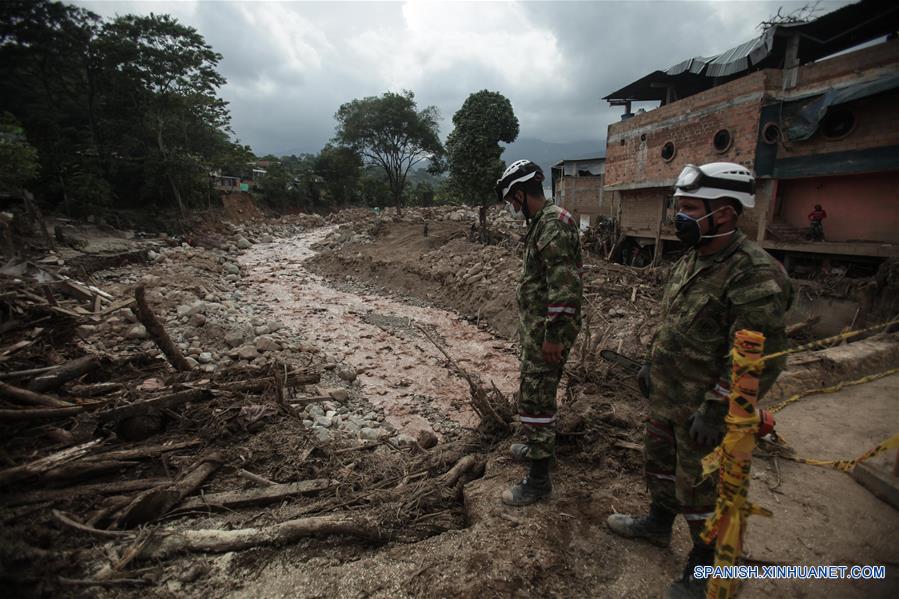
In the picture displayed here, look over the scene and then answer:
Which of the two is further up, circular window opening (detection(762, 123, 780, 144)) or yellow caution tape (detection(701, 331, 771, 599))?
circular window opening (detection(762, 123, 780, 144))

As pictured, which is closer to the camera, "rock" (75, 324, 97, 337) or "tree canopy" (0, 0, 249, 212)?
"rock" (75, 324, 97, 337)

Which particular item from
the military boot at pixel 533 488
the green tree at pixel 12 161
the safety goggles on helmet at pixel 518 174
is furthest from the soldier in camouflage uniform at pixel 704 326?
the green tree at pixel 12 161

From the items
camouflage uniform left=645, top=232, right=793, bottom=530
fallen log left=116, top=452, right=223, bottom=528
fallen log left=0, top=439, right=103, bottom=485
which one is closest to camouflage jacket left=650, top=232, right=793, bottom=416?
camouflage uniform left=645, top=232, right=793, bottom=530

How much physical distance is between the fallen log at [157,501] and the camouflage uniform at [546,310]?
7.84 feet

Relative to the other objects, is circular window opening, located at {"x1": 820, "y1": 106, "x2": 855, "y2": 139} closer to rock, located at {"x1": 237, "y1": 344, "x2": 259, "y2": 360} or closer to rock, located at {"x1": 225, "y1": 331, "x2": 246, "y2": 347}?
rock, located at {"x1": 237, "y1": 344, "x2": 259, "y2": 360}

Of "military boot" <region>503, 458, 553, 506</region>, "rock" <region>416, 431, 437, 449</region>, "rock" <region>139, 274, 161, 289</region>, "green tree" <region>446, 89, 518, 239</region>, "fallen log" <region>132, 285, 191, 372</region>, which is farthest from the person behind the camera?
"green tree" <region>446, 89, 518, 239</region>

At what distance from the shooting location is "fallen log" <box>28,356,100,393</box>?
340 cm

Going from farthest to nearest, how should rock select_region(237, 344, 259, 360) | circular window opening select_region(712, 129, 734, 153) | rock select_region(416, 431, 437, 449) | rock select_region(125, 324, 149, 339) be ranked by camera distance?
circular window opening select_region(712, 129, 734, 153), rock select_region(125, 324, 149, 339), rock select_region(237, 344, 259, 360), rock select_region(416, 431, 437, 449)

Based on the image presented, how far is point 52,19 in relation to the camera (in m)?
19.3

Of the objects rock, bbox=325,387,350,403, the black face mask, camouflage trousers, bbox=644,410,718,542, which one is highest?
the black face mask

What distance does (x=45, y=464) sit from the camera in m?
2.65

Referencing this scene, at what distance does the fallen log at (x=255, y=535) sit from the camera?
88.4 inches

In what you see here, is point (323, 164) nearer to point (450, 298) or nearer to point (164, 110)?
point (164, 110)

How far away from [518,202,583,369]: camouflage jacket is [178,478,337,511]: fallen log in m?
1.83
